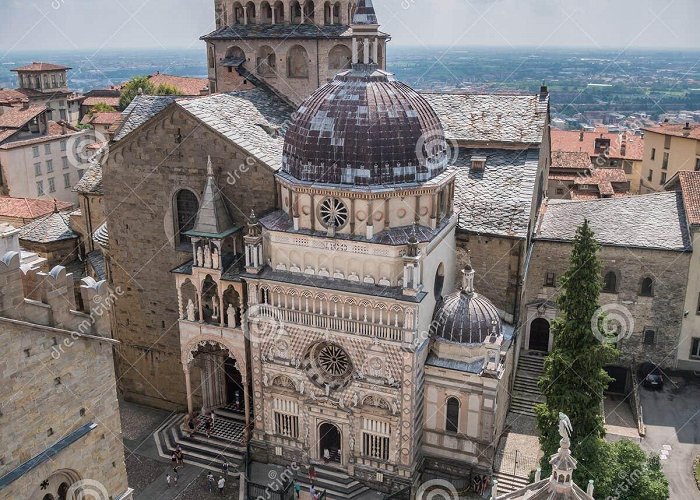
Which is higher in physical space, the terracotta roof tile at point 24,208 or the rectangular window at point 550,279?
the terracotta roof tile at point 24,208

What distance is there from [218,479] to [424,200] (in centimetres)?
1686

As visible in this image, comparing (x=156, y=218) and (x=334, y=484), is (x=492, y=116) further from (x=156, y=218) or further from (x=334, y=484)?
(x=334, y=484)

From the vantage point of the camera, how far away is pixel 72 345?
51.3 ft

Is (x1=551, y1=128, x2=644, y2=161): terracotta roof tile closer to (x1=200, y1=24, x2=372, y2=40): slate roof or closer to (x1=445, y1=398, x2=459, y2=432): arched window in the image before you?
(x1=200, y1=24, x2=372, y2=40): slate roof

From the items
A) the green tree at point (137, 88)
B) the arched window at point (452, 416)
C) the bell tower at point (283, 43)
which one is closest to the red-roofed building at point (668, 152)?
the bell tower at point (283, 43)

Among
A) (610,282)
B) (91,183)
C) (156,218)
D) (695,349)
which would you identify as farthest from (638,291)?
(91,183)

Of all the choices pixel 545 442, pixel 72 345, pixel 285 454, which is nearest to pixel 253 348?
pixel 285 454

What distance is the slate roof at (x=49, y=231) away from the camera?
45.7 m

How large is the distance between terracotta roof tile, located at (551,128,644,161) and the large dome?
167ft

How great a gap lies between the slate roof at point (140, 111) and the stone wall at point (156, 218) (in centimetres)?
241

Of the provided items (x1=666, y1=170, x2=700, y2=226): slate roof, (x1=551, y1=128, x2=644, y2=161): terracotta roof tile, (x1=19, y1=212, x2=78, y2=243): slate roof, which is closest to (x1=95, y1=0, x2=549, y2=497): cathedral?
(x1=19, y1=212, x2=78, y2=243): slate roof

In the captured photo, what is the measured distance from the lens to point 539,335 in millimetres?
41625

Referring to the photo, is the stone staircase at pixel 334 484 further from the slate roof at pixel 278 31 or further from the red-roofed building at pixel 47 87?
the red-roofed building at pixel 47 87

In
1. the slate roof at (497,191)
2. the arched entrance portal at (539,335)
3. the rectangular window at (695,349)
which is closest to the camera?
the slate roof at (497,191)
